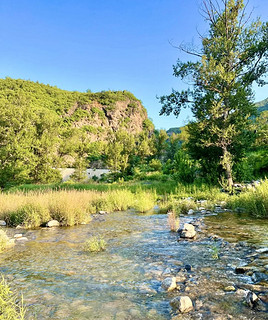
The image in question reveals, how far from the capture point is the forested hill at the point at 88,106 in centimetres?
6808

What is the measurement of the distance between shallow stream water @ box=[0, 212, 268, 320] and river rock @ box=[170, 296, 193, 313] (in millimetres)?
67

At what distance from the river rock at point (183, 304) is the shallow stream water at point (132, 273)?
0.07m

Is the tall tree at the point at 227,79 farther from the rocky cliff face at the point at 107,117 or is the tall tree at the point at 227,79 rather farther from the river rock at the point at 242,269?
the rocky cliff face at the point at 107,117

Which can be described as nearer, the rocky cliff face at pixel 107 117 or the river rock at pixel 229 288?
the river rock at pixel 229 288

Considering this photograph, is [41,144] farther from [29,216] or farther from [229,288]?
[229,288]

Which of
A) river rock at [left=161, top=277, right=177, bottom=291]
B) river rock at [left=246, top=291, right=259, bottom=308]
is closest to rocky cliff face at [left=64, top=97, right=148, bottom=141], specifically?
river rock at [left=161, top=277, right=177, bottom=291]

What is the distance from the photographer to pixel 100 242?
459cm

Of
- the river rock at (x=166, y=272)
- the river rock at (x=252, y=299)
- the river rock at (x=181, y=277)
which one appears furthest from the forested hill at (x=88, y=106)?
the river rock at (x=252, y=299)

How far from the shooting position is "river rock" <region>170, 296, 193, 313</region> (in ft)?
7.06

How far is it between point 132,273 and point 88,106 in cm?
8844

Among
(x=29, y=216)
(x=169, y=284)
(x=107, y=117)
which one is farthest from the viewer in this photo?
(x=107, y=117)

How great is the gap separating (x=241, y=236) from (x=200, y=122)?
8194 mm

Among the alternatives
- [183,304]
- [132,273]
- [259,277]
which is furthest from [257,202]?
[183,304]

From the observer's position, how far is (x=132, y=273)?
3.18 m
